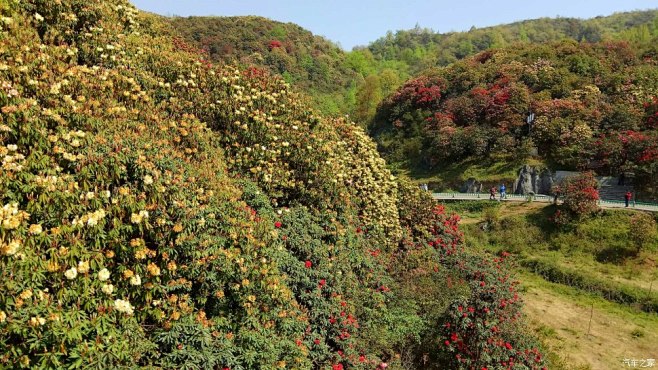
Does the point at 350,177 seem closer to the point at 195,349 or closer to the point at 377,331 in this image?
the point at 377,331

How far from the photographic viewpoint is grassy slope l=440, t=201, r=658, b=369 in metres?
13.2

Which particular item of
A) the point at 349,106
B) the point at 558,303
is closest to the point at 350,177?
the point at 558,303

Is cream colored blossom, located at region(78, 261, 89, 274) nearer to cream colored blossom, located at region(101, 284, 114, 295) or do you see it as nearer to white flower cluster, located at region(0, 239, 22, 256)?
cream colored blossom, located at region(101, 284, 114, 295)

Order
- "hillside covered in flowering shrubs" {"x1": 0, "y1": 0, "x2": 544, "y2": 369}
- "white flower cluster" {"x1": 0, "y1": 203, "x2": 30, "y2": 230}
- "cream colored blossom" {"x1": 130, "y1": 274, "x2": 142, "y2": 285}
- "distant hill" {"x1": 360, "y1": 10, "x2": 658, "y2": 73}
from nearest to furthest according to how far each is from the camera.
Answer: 1. "white flower cluster" {"x1": 0, "y1": 203, "x2": 30, "y2": 230}
2. "hillside covered in flowering shrubs" {"x1": 0, "y1": 0, "x2": 544, "y2": 369}
3. "cream colored blossom" {"x1": 130, "y1": 274, "x2": 142, "y2": 285}
4. "distant hill" {"x1": 360, "y1": 10, "x2": 658, "y2": 73}

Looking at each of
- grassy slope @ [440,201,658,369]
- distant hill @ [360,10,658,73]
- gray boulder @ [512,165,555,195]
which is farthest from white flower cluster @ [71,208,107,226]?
distant hill @ [360,10,658,73]

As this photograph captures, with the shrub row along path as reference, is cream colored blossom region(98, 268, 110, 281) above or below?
above

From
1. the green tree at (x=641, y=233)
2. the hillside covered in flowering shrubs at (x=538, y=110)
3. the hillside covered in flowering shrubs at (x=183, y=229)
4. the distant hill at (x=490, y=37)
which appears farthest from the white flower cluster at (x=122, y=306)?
the distant hill at (x=490, y=37)

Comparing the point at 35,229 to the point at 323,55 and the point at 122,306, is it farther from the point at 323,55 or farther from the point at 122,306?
the point at 323,55

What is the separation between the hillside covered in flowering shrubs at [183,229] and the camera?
3812 mm

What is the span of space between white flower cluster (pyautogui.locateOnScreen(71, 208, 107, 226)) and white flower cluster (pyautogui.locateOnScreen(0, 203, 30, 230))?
394 mm

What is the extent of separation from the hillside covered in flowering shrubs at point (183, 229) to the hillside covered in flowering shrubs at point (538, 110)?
21.0 meters

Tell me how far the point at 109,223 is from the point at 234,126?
400 centimetres

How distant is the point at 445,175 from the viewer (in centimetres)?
3278

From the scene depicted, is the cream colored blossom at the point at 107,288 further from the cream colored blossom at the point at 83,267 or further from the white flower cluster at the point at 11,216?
the white flower cluster at the point at 11,216
